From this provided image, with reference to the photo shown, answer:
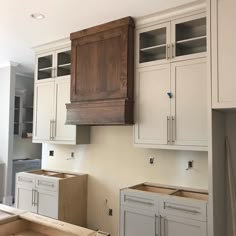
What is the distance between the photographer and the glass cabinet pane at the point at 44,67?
4391 mm

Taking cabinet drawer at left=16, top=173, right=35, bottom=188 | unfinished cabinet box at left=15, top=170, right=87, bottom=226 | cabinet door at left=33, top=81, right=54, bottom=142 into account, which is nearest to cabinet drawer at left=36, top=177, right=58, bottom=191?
unfinished cabinet box at left=15, top=170, right=87, bottom=226

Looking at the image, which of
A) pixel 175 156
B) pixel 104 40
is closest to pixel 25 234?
pixel 175 156

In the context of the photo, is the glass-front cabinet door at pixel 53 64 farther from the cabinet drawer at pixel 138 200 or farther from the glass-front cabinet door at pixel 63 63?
the cabinet drawer at pixel 138 200

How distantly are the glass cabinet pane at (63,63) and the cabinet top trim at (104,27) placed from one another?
0.48 meters

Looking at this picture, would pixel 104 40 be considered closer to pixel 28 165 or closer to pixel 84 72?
pixel 84 72

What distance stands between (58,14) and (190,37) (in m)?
1.51

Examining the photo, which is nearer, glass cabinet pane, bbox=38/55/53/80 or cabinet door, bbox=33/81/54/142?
cabinet door, bbox=33/81/54/142

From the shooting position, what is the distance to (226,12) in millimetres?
2338

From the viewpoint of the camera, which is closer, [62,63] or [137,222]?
[137,222]

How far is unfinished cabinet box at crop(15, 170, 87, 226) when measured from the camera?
366cm

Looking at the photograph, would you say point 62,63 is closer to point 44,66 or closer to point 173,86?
point 44,66

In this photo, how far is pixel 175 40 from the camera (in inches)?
117

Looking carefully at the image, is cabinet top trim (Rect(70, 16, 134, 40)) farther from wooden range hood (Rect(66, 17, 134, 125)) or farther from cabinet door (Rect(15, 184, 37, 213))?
cabinet door (Rect(15, 184, 37, 213))

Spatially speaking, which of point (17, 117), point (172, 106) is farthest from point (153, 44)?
point (17, 117)
